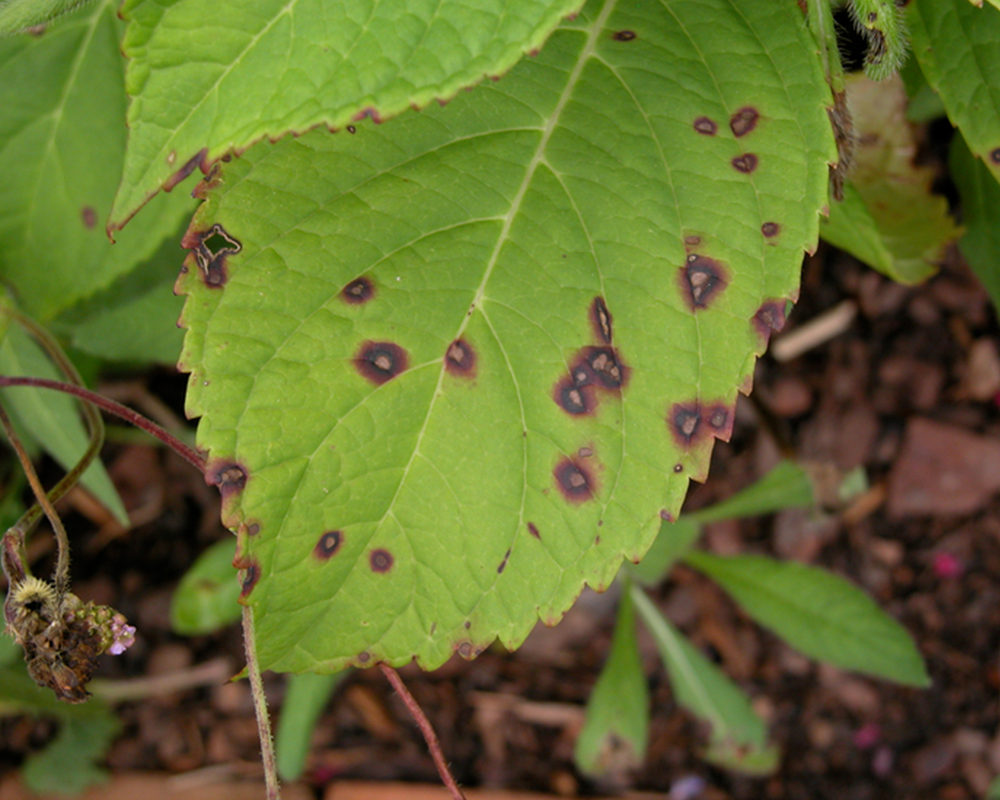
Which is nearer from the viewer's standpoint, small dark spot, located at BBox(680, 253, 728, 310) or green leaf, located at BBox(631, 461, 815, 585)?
small dark spot, located at BBox(680, 253, 728, 310)

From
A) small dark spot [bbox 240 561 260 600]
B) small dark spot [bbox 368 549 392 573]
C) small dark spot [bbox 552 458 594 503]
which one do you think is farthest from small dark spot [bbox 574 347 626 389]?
small dark spot [bbox 240 561 260 600]

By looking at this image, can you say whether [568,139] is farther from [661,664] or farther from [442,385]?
[661,664]

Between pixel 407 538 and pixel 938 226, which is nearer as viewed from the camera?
pixel 407 538

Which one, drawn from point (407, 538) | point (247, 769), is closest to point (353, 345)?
point (407, 538)

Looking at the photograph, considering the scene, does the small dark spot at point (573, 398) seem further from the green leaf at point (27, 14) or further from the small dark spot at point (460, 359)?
the green leaf at point (27, 14)

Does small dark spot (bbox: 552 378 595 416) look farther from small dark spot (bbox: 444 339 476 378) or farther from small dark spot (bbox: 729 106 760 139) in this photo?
small dark spot (bbox: 729 106 760 139)

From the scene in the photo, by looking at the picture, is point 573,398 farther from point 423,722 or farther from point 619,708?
point 619,708

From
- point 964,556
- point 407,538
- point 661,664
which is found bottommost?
point 661,664
